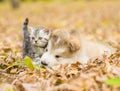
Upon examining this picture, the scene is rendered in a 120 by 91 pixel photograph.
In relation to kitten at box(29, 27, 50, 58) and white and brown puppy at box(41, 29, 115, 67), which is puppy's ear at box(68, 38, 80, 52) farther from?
kitten at box(29, 27, 50, 58)

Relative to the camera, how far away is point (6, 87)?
5.44 metres

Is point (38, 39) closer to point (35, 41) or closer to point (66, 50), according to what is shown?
point (35, 41)

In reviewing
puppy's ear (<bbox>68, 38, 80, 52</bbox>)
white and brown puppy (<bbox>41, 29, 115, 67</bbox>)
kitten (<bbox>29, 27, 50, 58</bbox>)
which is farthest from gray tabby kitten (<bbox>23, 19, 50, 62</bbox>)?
puppy's ear (<bbox>68, 38, 80, 52</bbox>)

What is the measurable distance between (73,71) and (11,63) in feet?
4.34

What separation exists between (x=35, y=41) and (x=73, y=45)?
953mm

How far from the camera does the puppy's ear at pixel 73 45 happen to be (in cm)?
674

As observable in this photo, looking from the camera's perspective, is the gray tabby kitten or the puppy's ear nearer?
the puppy's ear

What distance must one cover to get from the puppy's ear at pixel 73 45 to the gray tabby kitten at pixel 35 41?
0.57 m

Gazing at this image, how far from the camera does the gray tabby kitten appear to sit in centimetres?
729

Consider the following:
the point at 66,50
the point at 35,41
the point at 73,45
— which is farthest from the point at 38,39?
the point at 73,45

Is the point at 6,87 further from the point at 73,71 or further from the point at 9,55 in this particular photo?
the point at 9,55

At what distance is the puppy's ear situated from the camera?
22.1 feet

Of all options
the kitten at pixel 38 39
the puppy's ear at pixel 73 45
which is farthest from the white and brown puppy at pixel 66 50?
the kitten at pixel 38 39

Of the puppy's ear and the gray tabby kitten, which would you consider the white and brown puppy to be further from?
the gray tabby kitten
